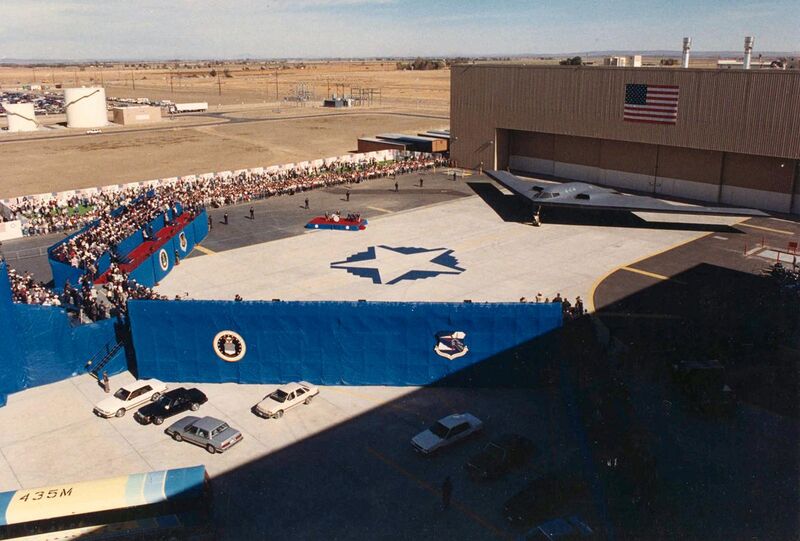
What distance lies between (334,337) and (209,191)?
3865 cm

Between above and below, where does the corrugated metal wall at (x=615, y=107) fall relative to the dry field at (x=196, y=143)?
above

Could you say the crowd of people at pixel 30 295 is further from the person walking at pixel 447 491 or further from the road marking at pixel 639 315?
the road marking at pixel 639 315

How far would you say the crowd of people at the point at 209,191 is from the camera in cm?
5144

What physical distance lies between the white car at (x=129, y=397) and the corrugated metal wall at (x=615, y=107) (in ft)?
154

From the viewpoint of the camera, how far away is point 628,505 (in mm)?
17594

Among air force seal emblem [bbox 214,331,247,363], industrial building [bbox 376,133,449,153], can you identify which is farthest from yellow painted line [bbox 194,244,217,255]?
industrial building [bbox 376,133,449,153]

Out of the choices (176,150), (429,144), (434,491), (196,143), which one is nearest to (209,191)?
(429,144)

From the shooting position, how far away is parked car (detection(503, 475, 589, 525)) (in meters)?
17.3

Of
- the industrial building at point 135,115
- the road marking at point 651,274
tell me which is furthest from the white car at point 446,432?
the industrial building at point 135,115

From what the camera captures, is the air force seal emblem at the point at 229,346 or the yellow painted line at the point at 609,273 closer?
the air force seal emblem at the point at 229,346

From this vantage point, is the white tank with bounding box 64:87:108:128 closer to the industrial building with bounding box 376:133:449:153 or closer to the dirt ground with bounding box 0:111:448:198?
the dirt ground with bounding box 0:111:448:198

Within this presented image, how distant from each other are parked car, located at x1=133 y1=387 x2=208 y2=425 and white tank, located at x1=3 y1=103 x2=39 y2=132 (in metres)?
113

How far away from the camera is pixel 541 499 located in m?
17.6

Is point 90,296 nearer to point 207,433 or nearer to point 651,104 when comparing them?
point 207,433
